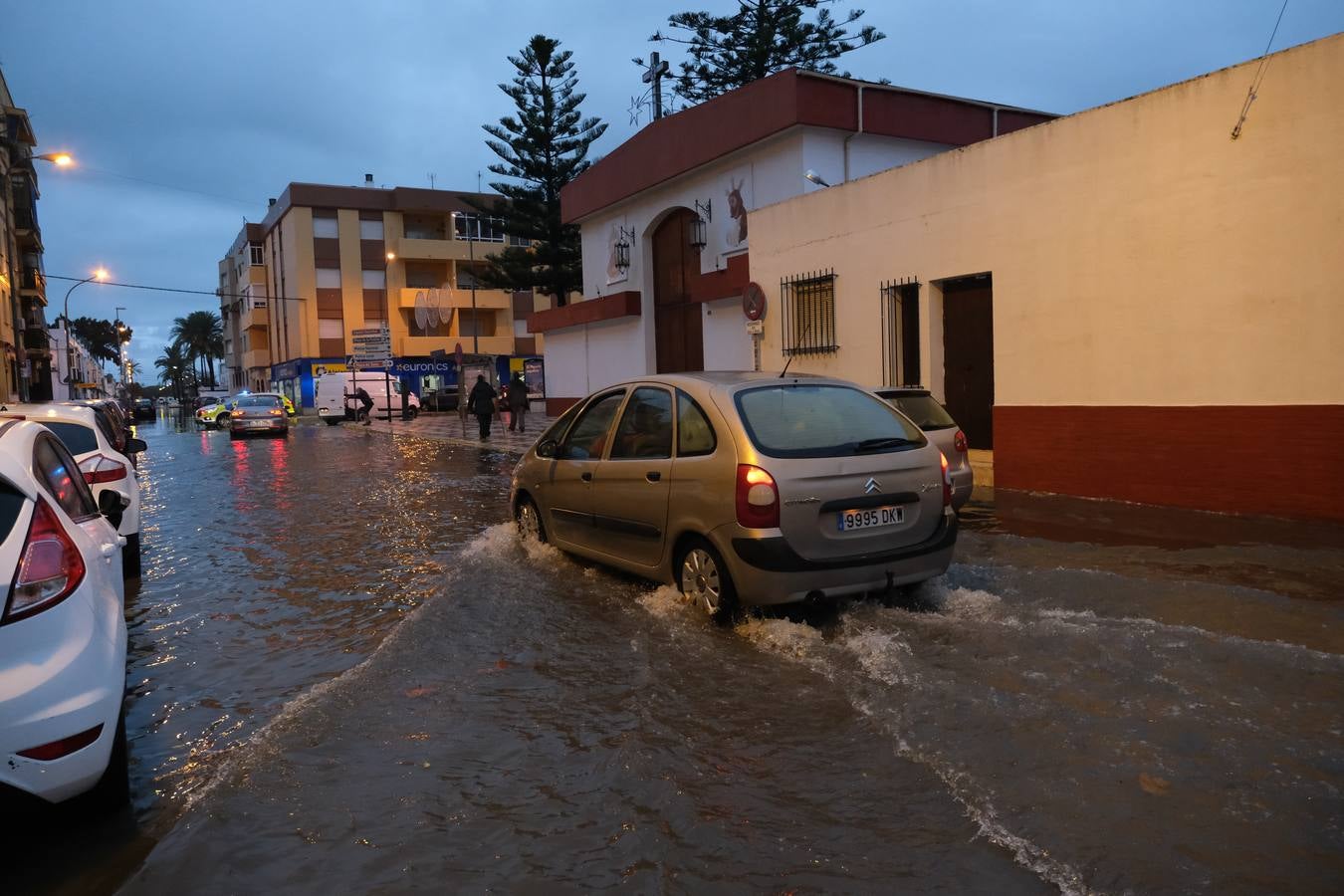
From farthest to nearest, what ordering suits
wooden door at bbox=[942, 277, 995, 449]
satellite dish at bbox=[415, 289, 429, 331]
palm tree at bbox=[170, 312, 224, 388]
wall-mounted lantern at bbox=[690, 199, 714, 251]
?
palm tree at bbox=[170, 312, 224, 388] < satellite dish at bbox=[415, 289, 429, 331] < wall-mounted lantern at bbox=[690, 199, 714, 251] < wooden door at bbox=[942, 277, 995, 449]

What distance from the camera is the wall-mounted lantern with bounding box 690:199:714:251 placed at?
20.8m

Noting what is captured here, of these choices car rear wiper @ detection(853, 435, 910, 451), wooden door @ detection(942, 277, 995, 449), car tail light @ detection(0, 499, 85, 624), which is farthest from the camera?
wooden door @ detection(942, 277, 995, 449)

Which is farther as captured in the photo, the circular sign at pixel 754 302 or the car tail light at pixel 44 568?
the circular sign at pixel 754 302

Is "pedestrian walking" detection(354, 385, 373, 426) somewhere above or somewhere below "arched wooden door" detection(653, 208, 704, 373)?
below

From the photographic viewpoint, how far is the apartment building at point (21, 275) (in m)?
40.4

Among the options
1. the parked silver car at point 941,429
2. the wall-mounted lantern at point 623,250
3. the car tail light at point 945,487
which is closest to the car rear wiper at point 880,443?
the car tail light at point 945,487

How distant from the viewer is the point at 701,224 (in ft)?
69.2

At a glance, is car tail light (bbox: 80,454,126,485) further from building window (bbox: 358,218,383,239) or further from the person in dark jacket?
building window (bbox: 358,218,383,239)

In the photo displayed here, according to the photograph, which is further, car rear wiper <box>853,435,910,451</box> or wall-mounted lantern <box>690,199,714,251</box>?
wall-mounted lantern <box>690,199,714,251</box>

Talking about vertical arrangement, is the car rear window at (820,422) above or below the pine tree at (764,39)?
below

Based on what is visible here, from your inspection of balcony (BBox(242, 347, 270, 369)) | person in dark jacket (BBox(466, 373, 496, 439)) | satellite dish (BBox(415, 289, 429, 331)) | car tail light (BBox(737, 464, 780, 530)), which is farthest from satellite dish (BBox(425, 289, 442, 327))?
car tail light (BBox(737, 464, 780, 530))

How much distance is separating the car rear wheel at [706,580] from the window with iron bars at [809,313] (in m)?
9.14

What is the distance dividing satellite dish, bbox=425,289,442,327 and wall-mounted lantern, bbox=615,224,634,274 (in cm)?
1604

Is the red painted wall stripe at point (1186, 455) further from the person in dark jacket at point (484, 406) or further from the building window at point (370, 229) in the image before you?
the building window at point (370, 229)
